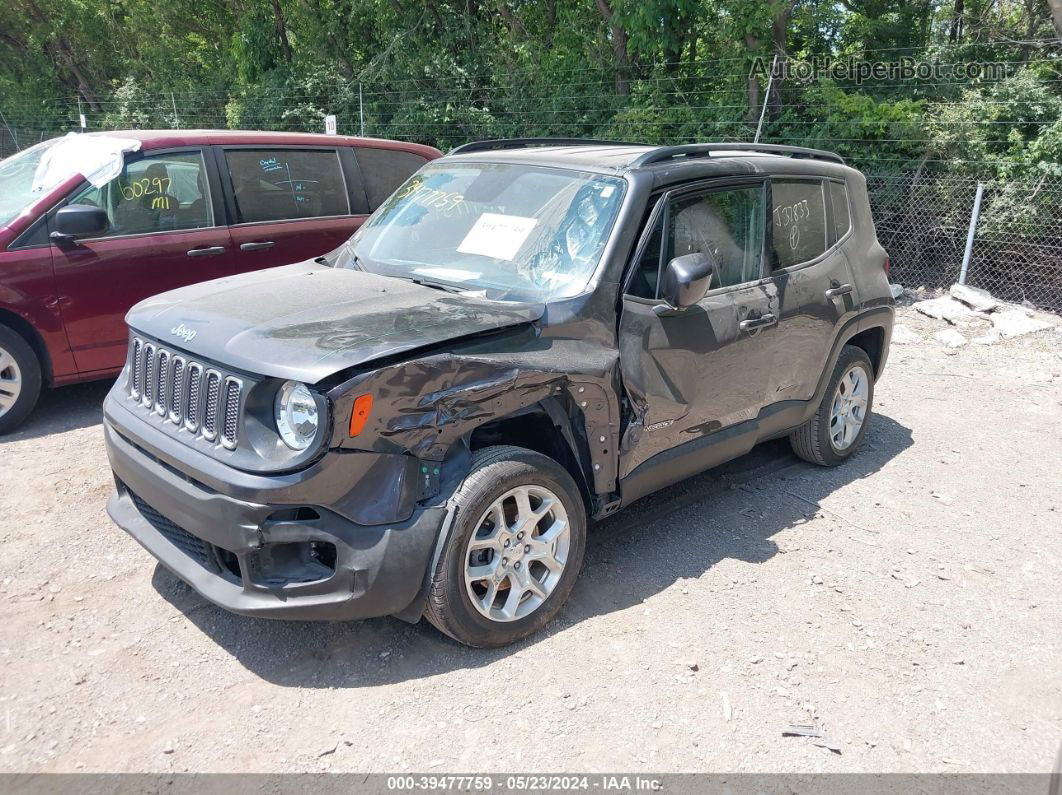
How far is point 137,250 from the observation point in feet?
19.0

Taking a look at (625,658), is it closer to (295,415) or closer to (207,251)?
(295,415)

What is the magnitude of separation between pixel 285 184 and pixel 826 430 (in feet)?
14.1

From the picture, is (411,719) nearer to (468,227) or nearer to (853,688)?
(853,688)

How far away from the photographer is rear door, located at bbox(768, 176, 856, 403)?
4672 mm

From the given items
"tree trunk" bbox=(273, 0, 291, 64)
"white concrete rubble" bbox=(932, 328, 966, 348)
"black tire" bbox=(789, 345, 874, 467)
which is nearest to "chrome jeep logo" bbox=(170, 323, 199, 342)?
"black tire" bbox=(789, 345, 874, 467)

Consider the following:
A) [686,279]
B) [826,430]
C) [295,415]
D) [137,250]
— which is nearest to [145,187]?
[137,250]

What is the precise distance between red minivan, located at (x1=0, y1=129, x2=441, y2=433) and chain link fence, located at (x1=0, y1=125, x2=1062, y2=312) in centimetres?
689

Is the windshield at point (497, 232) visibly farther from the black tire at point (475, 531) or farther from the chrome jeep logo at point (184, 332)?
the chrome jeep logo at point (184, 332)

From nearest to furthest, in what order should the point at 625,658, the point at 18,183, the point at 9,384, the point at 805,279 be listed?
the point at 625,658
the point at 805,279
the point at 9,384
the point at 18,183

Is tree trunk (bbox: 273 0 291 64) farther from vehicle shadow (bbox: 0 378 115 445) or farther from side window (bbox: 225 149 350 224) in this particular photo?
vehicle shadow (bbox: 0 378 115 445)

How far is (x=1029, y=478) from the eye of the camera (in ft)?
18.2

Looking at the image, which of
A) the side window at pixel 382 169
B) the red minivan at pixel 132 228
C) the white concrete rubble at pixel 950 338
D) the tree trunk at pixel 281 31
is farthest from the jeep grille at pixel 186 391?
the tree trunk at pixel 281 31

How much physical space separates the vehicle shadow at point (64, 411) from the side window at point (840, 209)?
4894mm

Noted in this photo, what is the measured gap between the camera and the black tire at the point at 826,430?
5.29 metres
